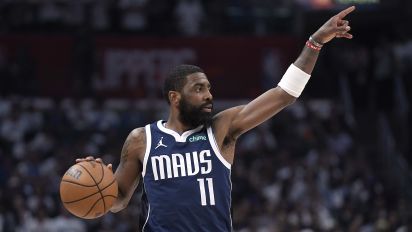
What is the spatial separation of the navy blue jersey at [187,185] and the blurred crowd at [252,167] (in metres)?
8.36

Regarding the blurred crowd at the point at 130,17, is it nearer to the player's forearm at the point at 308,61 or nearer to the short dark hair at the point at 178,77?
the short dark hair at the point at 178,77

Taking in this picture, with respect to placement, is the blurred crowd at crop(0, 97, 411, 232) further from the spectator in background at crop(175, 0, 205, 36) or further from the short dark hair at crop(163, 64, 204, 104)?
the short dark hair at crop(163, 64, 204, 104)

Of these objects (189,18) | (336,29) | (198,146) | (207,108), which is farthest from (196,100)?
(189,18)

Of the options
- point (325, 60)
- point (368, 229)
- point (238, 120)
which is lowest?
point (368, 229)

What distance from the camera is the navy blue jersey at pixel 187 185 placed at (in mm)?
6324

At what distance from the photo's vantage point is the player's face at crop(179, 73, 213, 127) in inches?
254

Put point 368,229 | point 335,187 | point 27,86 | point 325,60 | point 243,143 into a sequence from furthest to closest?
point 325,60 → point 27,86 → point 243,143 → point 335,187 → point 368,229

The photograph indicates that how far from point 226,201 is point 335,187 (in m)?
10.6

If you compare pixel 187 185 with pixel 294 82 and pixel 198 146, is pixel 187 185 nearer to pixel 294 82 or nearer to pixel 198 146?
pixel 198 146

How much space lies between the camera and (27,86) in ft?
65.1

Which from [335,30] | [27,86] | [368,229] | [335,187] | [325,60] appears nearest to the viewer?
[335,30]

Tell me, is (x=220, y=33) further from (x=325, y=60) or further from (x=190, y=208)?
(x=190, y=208)

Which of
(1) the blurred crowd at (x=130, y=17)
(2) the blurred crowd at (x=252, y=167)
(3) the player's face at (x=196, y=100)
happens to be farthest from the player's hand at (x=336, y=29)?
(1) the blurred crowd at (x=130, y=17)

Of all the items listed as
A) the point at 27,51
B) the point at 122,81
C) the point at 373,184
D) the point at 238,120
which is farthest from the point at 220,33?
the point at 238,120
